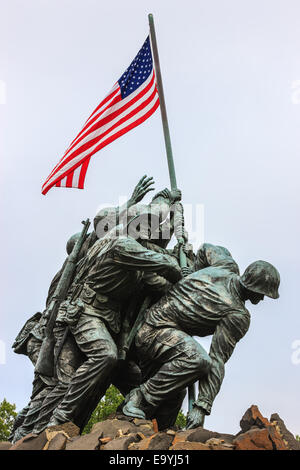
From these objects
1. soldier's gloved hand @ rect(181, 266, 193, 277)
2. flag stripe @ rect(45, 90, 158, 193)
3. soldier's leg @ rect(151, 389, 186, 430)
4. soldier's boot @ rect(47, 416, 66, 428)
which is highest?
flag stripe @ rect(45, 90, 158, 193)

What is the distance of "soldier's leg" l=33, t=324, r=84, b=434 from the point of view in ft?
22.5

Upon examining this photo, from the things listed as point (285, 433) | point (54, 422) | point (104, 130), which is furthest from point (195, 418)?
point (104, 130)

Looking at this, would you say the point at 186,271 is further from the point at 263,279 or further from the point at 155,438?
the point at 155,438

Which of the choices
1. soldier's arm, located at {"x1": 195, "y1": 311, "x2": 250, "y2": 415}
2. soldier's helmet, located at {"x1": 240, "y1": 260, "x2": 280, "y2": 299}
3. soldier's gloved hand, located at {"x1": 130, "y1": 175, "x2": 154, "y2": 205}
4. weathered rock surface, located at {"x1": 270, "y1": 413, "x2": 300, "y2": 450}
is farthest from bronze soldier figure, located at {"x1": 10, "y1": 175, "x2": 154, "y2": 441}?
weathered rock surface, located at {"x1": 270, "y1": 413, "x2": 300, "y2": 450}

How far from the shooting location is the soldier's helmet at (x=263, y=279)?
689 centimetres

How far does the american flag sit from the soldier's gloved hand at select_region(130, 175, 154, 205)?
3.14 ft

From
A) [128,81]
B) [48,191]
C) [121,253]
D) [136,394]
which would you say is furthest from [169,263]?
[128,81]

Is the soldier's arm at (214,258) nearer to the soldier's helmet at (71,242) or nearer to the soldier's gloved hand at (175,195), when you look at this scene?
the soldier's gloved hand at (175,195)

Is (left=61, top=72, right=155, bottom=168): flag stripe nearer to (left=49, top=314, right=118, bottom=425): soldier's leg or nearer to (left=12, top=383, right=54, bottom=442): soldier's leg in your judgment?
(left=49, top=314, right=118, bottom=425): soldier's leg

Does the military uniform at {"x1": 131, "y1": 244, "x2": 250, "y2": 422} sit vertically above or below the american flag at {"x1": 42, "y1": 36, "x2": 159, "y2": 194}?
below

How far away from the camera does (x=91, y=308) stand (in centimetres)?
711

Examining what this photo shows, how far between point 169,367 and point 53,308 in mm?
1895
